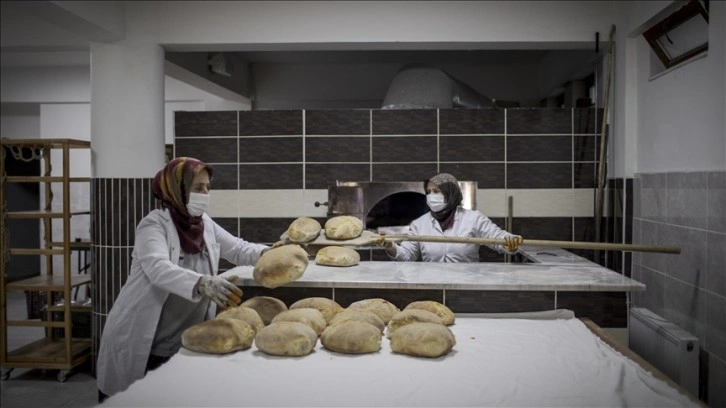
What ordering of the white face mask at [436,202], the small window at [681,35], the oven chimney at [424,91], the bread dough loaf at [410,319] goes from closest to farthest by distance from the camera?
the bread dough loaf at [410,319], the small window at [681,35], the white face mask at [436,202], the oven chimney at [424,91]

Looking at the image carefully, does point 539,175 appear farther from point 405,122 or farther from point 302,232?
point 302,232

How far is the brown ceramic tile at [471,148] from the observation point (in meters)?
3.73

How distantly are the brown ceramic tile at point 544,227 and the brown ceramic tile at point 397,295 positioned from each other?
193 centimetres

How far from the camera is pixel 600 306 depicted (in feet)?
6.65

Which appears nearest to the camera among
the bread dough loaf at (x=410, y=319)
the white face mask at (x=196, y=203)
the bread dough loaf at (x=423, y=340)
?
the bread dough loaf at (x=423, y=340)

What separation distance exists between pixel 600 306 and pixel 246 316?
131 centimetres

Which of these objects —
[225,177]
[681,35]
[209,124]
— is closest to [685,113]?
[681,35]

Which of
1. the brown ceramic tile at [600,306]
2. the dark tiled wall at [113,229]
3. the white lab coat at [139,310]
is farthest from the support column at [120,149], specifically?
the brown ceramic tile at [600,306]

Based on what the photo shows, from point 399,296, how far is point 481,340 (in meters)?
0.43

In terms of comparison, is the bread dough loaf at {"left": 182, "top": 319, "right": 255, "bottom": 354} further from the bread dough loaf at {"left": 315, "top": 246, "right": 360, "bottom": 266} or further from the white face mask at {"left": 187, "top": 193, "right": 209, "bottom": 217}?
the bread dough loaf at {"left": 315, "top": 246, "right": 360, "bottom": 266}

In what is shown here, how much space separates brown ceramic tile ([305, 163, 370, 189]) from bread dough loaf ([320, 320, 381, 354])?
2.34 m

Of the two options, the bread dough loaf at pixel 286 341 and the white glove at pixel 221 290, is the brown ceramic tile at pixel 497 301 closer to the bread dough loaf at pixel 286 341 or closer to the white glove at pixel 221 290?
the bread dough loaf at pixel 286 341

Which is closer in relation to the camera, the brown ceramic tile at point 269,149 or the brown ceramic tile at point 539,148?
the brown ceramic tile at point 539,148

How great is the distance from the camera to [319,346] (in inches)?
61.5
